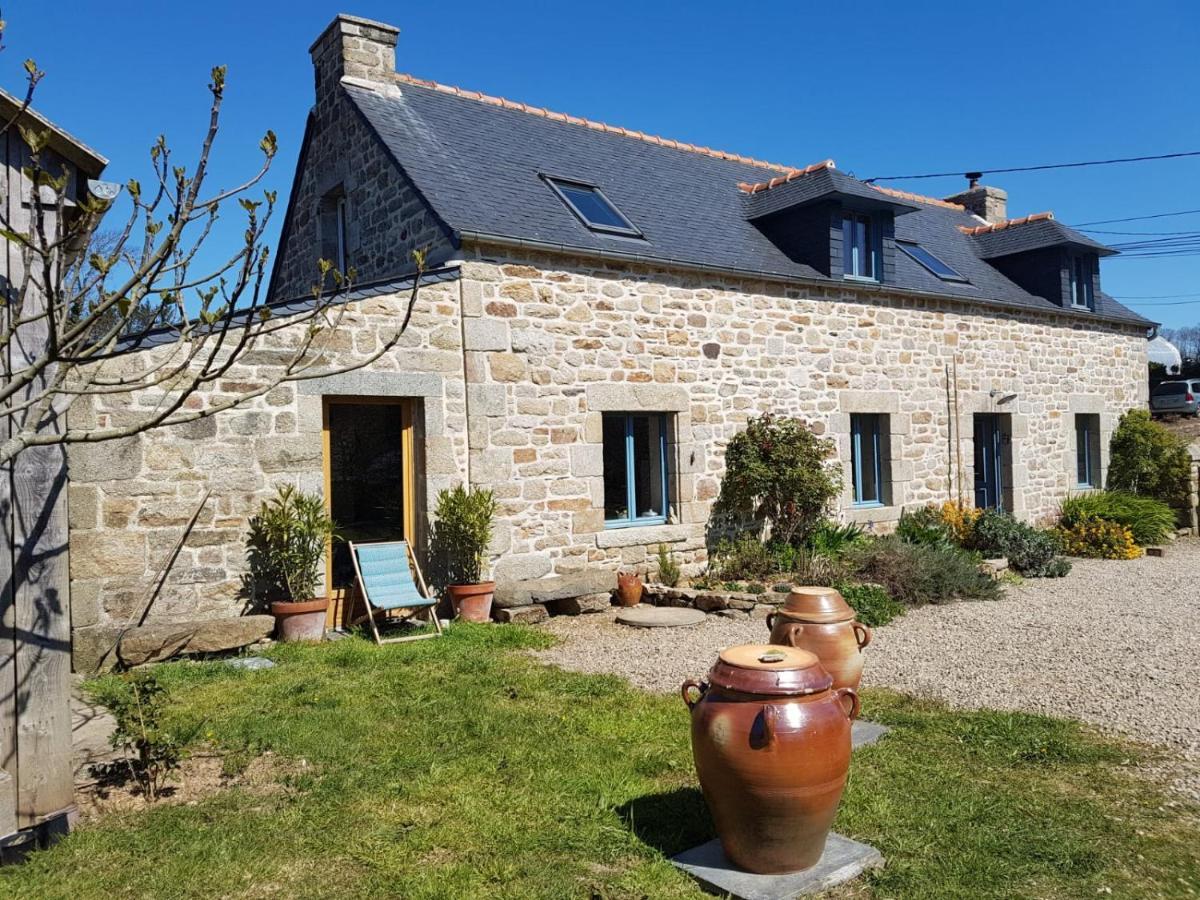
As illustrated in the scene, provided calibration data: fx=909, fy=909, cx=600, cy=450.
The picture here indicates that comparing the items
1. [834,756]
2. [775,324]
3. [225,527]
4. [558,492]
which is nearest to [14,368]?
[834,756]

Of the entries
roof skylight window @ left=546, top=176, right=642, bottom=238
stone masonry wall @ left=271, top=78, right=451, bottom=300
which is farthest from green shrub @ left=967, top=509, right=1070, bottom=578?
stone masonry wall @ left=271, top=78, right=451, bottom=300

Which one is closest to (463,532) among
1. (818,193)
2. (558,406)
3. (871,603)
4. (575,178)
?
(558,406)

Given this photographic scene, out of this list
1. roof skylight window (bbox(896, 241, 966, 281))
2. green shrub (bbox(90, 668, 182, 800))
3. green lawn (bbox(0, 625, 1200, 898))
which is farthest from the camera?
roof skylight window (bbox(896, 241, 966, 281))

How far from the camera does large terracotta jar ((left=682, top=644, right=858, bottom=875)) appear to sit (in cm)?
304

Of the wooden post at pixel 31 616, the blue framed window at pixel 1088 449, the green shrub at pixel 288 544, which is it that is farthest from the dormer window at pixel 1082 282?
the wooden post at pixel 31 616

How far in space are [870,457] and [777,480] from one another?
8.51ft

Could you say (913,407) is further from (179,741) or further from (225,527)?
(179,741)

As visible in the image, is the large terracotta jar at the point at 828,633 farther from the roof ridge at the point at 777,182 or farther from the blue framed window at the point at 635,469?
the roof ridge at the point at 777,182

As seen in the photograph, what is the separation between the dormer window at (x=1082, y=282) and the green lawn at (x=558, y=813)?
1218 centimetres

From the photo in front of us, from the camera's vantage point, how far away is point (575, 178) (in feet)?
35.3

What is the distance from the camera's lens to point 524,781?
4.17 metres

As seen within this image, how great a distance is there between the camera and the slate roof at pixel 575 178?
9.21 metres

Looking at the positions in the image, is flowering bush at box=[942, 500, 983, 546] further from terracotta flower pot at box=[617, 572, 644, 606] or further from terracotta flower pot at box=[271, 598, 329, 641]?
terracotta flower pot at box=[271, 598, 329, 641]

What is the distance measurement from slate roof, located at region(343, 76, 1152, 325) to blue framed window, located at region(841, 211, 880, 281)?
0.40 meters
